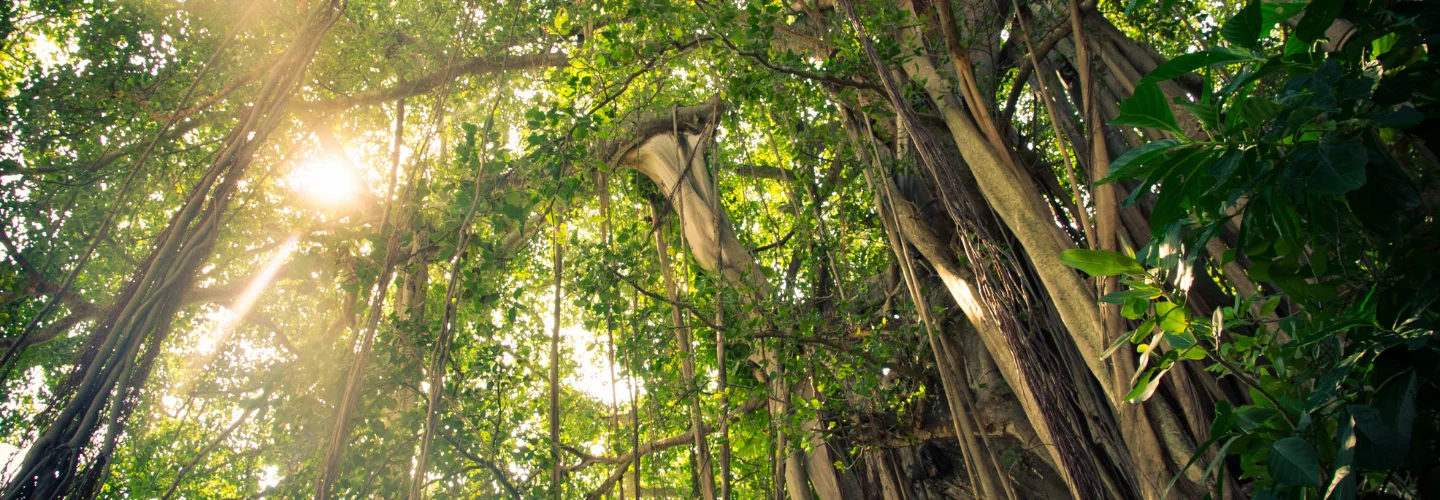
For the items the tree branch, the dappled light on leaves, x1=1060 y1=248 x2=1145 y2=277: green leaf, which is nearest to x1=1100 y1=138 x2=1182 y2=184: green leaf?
x1=1060 y1=248 x2=1145 y2=277: green leaf

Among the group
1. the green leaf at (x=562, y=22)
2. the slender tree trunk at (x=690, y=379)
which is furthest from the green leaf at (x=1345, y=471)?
the green leaf at (x=562, y=22)

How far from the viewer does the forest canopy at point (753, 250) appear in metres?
0.84

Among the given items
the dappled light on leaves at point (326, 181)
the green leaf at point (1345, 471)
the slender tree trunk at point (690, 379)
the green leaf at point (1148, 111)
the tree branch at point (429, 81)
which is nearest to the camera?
the green leaf at point (1345, 471)

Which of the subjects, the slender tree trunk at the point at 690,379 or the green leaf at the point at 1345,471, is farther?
the slender tree trunk at the point at 690,379

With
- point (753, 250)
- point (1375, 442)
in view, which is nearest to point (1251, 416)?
point (1375, 442)

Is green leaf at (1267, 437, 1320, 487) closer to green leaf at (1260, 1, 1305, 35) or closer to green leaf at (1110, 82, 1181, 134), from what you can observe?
green leaf at (1110, 82, 1181, 134)

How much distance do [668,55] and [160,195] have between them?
2570 millimetres

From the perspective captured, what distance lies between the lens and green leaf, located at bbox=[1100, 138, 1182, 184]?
2.75 ft

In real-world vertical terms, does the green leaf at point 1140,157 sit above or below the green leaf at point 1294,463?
above

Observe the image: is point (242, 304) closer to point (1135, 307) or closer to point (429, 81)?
point (429, 81)

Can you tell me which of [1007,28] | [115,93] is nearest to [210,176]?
[115,93]

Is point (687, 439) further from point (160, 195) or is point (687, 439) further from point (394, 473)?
point (160, 195)

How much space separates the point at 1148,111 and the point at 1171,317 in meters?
0.27

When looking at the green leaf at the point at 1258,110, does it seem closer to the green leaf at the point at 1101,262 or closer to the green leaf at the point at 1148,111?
the green leaf at the point at 1148,111
